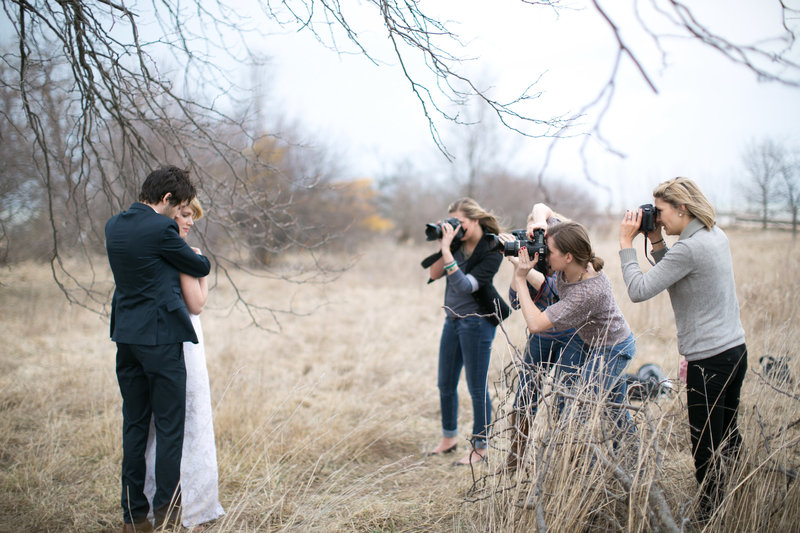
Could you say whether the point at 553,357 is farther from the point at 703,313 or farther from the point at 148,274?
the point at 148,274

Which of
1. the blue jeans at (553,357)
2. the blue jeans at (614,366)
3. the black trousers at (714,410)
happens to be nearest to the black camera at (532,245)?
the blue jeans at (553,357)

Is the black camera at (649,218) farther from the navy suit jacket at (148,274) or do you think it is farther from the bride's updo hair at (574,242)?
the navy suit jacket at (148,274)

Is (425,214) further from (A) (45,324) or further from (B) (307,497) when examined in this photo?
(B) (307,497)

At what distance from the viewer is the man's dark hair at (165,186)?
94.5 inches

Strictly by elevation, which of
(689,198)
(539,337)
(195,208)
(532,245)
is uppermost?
(689,198)

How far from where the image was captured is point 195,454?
2.51m

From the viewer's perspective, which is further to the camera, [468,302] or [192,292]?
[468,302]

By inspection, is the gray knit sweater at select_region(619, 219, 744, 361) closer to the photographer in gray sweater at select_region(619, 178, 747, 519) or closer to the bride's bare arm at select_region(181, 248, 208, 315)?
the photographer in gray sweater at select_region(619, 178, 747, 519)

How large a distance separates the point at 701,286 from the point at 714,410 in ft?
1.87

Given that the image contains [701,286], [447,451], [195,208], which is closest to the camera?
[701,286]

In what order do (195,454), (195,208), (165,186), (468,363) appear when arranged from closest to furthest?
(165,186)
(195,454)
(195,208)
(468,363)

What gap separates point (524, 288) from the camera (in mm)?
2629

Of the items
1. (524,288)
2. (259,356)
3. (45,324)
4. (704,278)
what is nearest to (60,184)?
(45,324)

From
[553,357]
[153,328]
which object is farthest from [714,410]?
[153,328]
